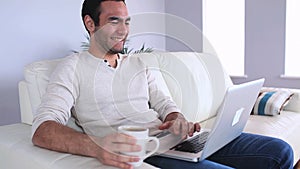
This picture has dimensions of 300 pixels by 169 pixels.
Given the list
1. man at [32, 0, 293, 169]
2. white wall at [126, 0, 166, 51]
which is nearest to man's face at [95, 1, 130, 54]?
man at [32, 0, 293, 169]

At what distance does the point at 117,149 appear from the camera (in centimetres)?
79

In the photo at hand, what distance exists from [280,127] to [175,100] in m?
0.65

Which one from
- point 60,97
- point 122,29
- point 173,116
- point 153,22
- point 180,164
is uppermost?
point 153,22

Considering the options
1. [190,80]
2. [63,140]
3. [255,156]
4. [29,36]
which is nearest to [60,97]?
[63,140]

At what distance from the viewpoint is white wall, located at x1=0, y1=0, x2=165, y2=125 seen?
2.17 meters

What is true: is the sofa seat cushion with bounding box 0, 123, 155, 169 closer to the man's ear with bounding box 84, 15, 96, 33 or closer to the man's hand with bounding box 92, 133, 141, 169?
the man's hand with bounding box 92, 133, 141, 169

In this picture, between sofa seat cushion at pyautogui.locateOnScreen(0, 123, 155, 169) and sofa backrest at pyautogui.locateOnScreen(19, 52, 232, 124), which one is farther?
sofa backrest at pyautogui.locateOnScreen(19, 52, 232, 124)

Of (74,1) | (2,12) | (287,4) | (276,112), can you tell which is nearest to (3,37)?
(2,12)

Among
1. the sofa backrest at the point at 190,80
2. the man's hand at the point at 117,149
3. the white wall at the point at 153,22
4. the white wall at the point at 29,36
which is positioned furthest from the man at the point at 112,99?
the white wall at the point at 153,22

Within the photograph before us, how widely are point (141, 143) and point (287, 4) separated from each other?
3005mm

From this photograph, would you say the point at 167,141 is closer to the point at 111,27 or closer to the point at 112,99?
the point at 112,99

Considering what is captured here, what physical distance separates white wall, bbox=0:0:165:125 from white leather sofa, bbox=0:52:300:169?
96 centimetres

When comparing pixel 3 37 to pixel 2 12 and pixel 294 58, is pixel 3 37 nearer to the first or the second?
pixel 2 12

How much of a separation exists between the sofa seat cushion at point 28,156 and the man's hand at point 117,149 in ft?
0.08
